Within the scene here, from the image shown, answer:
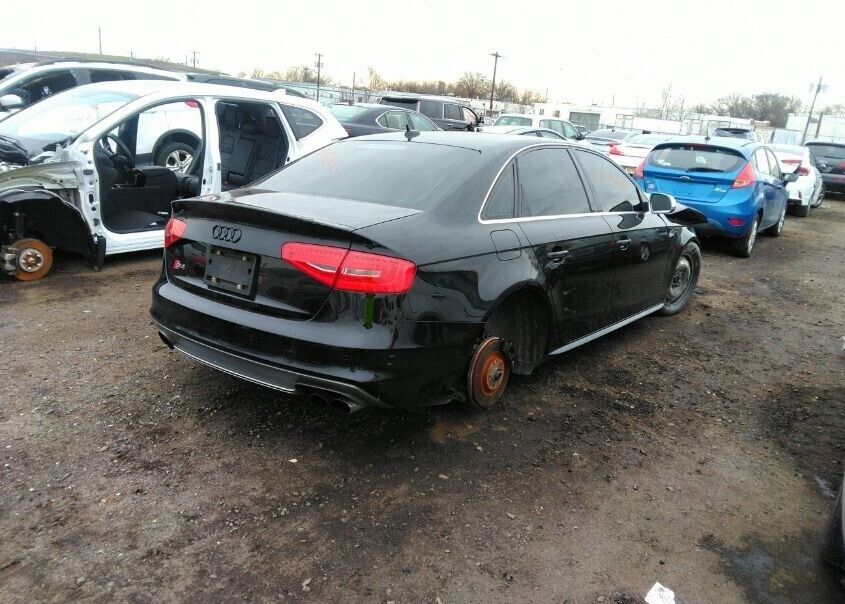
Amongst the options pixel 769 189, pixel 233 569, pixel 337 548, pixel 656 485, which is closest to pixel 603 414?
pixel 656 485

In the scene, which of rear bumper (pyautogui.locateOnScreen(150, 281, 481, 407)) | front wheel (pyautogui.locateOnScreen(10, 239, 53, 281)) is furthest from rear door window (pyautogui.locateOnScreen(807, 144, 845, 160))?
front wheel (pyautogui.locateOnScreen(10, 239, 53, 281))

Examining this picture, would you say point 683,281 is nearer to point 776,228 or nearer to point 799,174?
point 776,228

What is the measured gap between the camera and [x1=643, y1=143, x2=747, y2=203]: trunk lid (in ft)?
27.8

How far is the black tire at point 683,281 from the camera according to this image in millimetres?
5852

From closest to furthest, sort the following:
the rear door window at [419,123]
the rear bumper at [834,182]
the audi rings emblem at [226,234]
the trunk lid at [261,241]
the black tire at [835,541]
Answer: the black tire at [835,541]
the trunk lid at [261,241]
the audi rings emblem at [226,234]
the rear door window at [419,123]
the rear bumper at [834,182]

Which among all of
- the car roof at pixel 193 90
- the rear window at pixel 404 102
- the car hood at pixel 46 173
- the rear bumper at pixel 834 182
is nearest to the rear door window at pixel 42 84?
the car roof at pixel 193 90

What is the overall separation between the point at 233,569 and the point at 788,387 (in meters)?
3.87

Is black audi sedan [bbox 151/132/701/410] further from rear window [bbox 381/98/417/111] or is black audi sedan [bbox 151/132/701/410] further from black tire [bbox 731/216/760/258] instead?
rear window [bbox 381/98/417/111]

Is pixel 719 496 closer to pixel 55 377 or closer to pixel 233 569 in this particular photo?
pixel 233 569

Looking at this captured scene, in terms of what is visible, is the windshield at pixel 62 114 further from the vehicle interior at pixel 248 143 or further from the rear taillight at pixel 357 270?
the rear taillight at pixel 357 270

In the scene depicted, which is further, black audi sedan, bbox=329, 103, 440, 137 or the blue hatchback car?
black audi sedan, bbox=329, 103, 440, 137

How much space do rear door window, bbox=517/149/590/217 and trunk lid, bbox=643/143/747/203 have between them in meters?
5.07

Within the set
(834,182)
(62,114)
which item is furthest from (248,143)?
(834,182)

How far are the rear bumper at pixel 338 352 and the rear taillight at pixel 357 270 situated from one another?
0.13m
